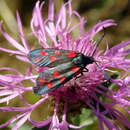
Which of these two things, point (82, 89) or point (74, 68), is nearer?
point (74, 68)

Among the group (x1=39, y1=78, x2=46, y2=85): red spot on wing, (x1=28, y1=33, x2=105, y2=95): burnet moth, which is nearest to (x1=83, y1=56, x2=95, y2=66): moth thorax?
(x1=28, y1=33, x2=105, y2=95): burnet moth

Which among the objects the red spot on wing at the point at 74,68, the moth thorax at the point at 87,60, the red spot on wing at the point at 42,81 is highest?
the moth thorax at the point at 87,60

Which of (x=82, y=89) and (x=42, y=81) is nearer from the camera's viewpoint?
(x=42, y=81)

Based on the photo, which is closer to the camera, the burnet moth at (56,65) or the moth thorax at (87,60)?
the burnet moth at (56,65)

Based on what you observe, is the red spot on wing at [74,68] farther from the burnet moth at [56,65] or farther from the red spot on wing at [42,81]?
the red spot on wing at [42,81]

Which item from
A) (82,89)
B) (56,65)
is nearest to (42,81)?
(56,65)

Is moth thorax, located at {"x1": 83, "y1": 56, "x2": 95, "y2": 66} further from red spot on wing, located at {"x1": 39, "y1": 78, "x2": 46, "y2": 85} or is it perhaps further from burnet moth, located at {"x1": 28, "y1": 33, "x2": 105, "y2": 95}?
red spot on wing, located at {"x1": 39, "y1": 78, "x2": 46, "y2": 85}

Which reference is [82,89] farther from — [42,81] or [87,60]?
[42,81]

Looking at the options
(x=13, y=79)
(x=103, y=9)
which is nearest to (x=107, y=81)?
(x=13, y=79)

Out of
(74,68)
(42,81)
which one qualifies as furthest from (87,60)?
(42,81)

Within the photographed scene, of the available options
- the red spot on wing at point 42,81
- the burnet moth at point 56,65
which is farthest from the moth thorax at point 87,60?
the red spot on wing at point 42,81
